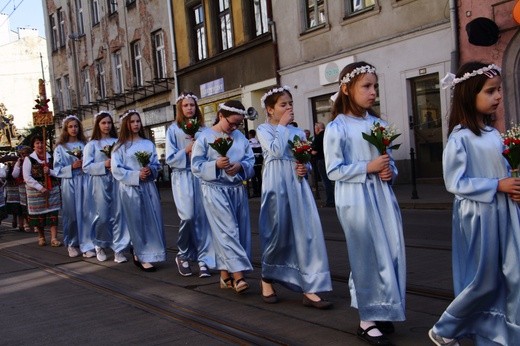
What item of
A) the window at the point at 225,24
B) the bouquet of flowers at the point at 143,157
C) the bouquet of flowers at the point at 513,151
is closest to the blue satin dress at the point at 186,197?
the bouquet of flowers at the point at 143,157

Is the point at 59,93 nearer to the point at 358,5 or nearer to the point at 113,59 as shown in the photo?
the point at 113,59

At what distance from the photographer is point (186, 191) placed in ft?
26.9

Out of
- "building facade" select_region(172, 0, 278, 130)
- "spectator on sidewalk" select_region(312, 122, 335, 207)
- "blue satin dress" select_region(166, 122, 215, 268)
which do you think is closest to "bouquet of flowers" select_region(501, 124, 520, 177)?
"blue satin dress" select_region(166, 122, 215, 268)

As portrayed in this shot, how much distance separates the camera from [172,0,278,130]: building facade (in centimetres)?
2358

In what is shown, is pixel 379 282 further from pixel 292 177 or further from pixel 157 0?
pixel 157 0

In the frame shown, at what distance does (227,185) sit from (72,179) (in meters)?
4.84

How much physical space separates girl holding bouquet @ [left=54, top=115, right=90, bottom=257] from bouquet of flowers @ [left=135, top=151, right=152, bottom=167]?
7.29 ft

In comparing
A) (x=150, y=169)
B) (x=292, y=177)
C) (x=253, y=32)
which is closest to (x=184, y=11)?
(x=253, y=32)

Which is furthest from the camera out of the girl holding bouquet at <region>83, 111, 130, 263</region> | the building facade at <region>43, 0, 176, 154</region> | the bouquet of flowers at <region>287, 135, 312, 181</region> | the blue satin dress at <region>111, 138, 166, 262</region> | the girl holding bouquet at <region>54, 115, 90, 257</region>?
the building facade at <region>43, 0, 176, 154</region>

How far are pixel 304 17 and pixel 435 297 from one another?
16.5 meters

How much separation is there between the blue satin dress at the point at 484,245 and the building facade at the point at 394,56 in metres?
12.9

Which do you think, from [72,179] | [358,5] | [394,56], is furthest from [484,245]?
[358,5]

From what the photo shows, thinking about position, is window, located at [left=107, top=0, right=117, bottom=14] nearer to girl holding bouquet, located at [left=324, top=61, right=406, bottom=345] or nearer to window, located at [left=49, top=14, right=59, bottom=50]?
window, located at [left=49, top=14, right=59, bottom=50]

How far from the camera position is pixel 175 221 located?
15.7 metres
